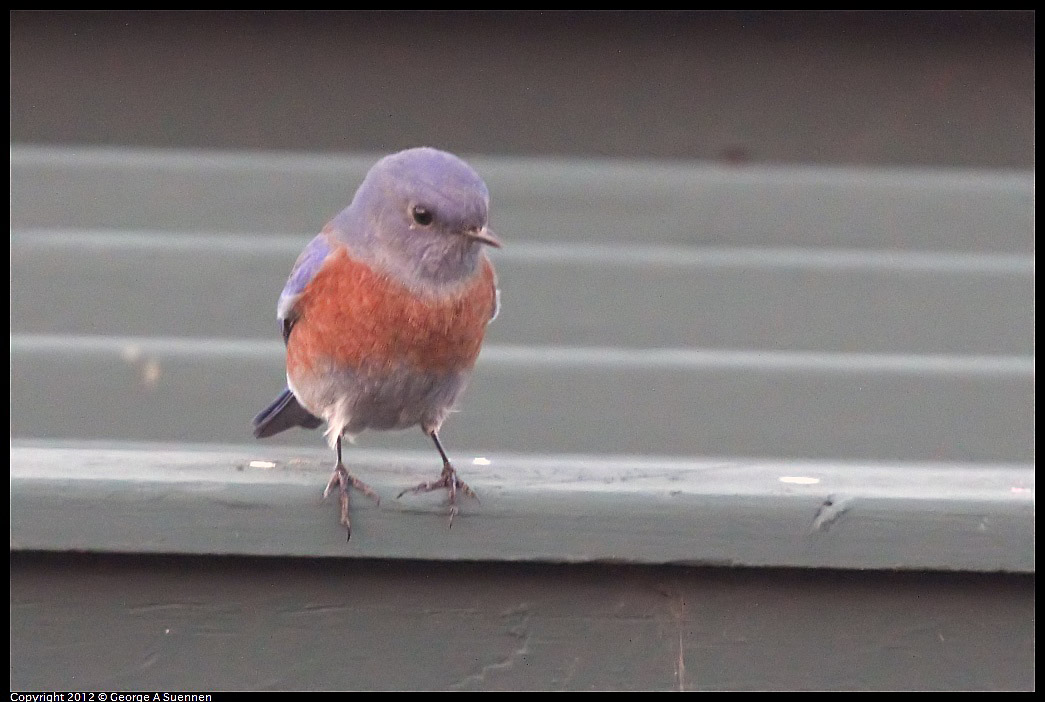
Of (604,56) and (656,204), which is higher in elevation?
(604,56)

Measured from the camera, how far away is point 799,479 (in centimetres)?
201

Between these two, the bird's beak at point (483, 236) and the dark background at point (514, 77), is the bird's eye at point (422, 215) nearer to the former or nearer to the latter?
the bird's beak at point (483, 236)

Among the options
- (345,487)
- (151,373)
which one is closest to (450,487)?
(345,487)

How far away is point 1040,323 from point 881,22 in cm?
96

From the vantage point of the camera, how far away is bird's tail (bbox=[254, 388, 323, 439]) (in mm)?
2531

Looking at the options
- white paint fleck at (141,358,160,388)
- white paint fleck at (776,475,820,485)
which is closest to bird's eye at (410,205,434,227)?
white paint fleck at (776,475,820,485)

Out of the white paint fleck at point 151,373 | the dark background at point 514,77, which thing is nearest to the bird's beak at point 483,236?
the white paint fleck at point 151,373

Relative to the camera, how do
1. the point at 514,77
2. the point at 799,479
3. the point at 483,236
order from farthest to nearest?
the point at 514,77 → the point at 483,236 → the point at 799,479

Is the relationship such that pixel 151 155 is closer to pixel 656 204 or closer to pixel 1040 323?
pixel 656 204

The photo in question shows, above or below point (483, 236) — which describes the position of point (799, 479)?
below

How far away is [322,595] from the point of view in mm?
1891

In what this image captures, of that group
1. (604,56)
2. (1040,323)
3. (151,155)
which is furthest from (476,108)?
(1040,323)

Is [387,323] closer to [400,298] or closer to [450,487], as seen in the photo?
[400,298]

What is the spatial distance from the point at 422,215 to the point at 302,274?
0.90ft
